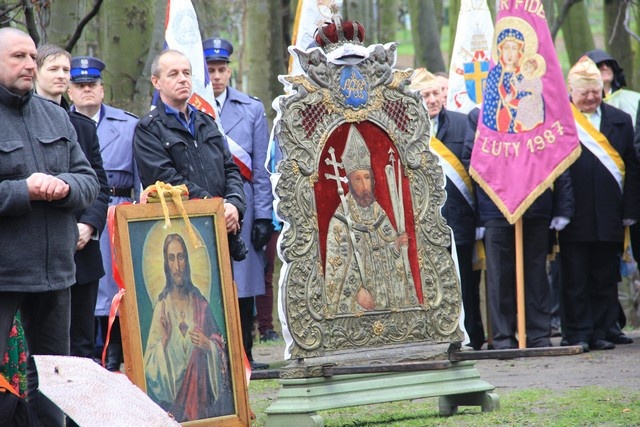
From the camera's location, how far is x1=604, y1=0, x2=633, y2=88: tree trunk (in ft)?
69.8

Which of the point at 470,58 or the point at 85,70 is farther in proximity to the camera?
the point at 470,58

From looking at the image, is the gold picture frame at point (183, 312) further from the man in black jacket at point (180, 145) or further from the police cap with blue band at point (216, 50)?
the police cap with blue band at point (216, 50)

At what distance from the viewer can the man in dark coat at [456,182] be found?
40.7ft

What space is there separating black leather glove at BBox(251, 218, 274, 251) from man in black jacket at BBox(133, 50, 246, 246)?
1539 millimetres

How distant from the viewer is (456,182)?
40.8ft

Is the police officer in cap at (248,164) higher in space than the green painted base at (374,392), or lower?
higher

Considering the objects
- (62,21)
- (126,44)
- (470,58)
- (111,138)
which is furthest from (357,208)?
(126,44)

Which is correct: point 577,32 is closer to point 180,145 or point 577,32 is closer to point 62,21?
point 62,21

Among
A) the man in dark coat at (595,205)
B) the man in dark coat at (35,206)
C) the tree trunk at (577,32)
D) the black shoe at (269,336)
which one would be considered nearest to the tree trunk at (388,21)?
the tree trunk at (577,32)

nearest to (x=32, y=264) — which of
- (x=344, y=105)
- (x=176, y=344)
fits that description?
(x=176, y=344)

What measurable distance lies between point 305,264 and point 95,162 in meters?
1.56

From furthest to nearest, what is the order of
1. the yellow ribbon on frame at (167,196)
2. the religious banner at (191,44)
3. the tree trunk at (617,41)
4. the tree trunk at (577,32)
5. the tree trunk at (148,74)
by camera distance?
1. the tree trunk at (577,32)
2. the tree trunk at (617,41)
3. the tree trunk at (148,74)
4. the religious banner at (191,44)
5. the yellow ribbon on frame at (167,196)

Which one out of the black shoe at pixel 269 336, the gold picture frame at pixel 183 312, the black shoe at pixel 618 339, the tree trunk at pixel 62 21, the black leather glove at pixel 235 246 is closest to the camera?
the gold picture frame at pixel 183 312

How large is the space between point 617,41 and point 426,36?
3510 millimetres
